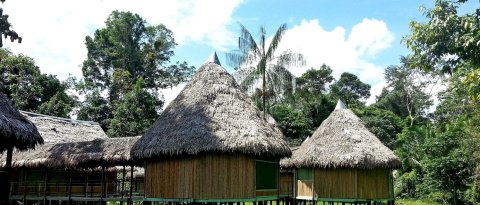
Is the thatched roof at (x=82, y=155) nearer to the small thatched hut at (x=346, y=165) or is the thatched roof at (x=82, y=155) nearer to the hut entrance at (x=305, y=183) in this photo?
the small thatched hut at (x=346, y=165)

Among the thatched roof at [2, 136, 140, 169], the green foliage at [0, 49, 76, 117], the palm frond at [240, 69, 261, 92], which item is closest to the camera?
the thatched roof at [2, 136, 140, 169]

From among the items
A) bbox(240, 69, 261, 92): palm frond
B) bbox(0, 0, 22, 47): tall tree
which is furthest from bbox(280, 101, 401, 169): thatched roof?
bbox(0, 0, 22, 47): tall tree

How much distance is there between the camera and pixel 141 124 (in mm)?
29766

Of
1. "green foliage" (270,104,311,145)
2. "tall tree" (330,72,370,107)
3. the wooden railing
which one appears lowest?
the wooden railing

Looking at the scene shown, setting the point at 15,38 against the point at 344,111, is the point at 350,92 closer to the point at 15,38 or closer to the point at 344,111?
the point at 344,111

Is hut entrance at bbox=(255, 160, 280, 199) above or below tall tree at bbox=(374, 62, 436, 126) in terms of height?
below

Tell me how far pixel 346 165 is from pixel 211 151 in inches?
249

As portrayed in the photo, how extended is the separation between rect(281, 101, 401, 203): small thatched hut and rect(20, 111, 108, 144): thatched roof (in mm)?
9496

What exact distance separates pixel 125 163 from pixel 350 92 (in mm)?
31979

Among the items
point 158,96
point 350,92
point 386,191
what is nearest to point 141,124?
point 158,96

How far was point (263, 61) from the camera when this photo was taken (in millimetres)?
20938

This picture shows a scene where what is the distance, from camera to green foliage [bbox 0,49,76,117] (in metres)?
30.2

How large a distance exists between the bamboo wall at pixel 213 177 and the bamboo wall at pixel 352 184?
18.6 ft

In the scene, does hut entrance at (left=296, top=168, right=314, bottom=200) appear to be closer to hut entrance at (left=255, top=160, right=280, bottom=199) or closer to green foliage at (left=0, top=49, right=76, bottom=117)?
hut entrance at (left=255, top=160, right=280, bottom=199)
